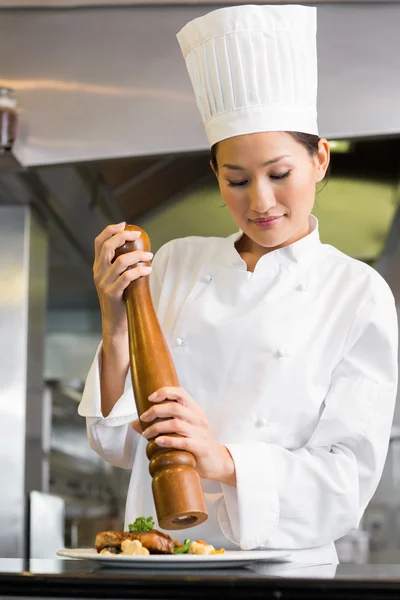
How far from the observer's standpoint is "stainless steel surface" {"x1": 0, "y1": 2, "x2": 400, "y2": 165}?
9.16ft

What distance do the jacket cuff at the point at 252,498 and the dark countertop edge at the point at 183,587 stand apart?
31 cm

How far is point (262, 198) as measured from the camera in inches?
51.9

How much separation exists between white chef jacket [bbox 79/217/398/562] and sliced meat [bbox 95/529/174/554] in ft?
0.53

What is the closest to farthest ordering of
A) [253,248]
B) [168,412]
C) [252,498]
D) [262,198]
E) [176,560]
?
[176,560] → [168,412] → [252,498] → [262,198] → [253,248]

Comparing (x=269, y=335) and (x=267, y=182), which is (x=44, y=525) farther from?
(x=267, y=182)

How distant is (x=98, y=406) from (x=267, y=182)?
1.35 ft

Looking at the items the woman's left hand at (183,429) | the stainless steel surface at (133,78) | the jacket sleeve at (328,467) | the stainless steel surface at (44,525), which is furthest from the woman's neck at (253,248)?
the stainless steel surface at (44,525)

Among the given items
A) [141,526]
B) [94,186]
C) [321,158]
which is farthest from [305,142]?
[94,186]

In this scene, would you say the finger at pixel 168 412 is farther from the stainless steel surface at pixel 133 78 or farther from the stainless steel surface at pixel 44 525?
the stainless steel surface at pixel 44 525

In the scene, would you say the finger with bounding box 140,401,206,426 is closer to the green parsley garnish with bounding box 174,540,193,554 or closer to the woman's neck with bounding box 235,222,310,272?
the green parsley garnish with bounding box 174,540,193,554

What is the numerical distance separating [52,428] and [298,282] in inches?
96.7

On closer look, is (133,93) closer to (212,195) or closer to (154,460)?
(212,195)

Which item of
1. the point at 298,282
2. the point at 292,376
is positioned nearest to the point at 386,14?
the point at 298,282

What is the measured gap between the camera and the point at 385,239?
3.60m
